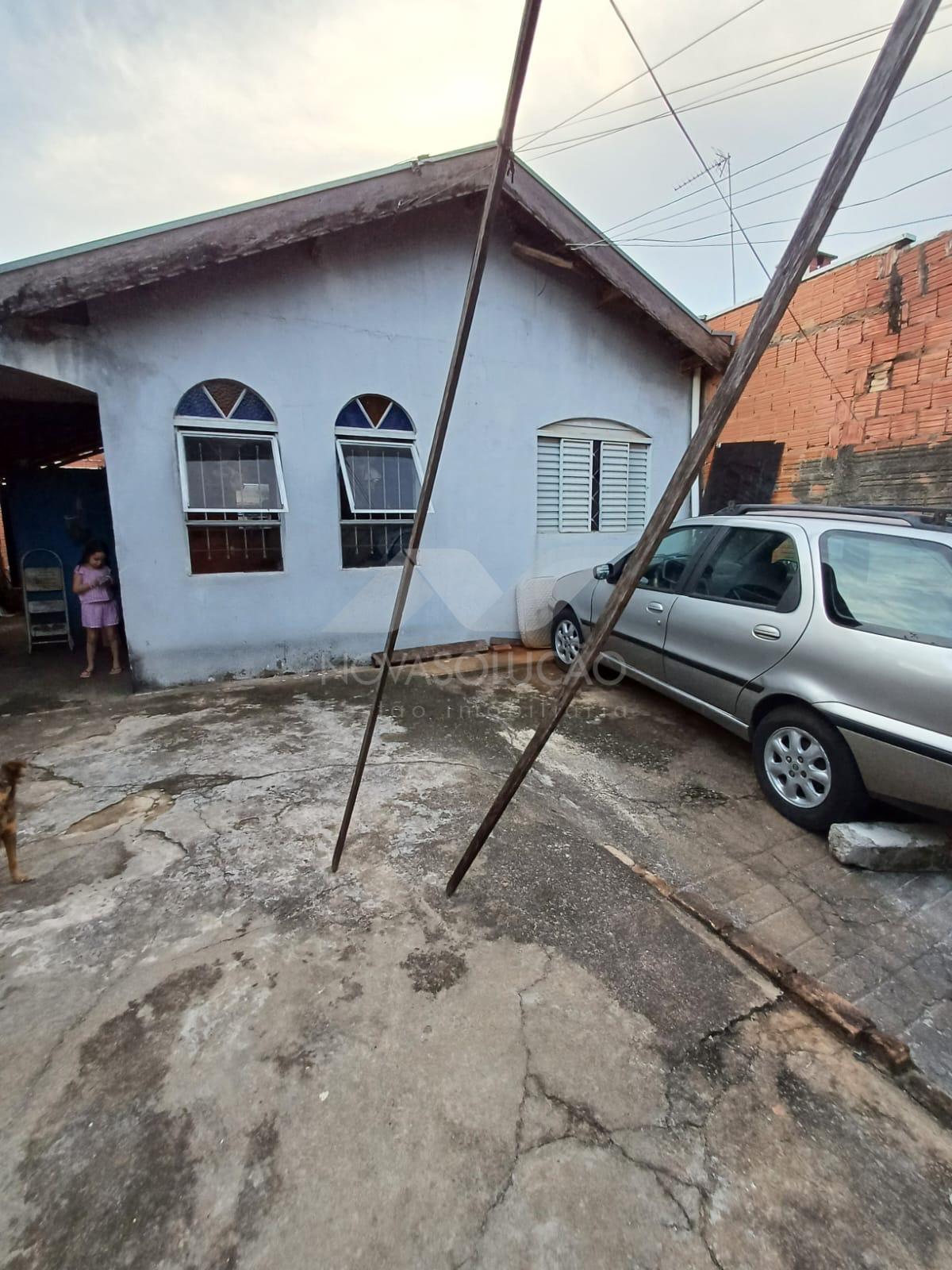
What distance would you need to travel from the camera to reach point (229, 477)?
5.55 m

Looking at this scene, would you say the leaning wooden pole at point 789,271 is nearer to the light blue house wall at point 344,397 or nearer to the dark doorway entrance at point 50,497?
the light blue house wall at point 344,397

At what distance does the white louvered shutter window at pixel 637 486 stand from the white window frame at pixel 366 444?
3088 mm

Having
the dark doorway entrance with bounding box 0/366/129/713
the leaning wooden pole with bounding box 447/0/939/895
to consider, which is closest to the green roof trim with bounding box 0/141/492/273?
the dark doorway entrance with bounding box 0/366/129/713

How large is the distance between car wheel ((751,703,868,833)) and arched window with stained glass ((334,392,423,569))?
4.30 m

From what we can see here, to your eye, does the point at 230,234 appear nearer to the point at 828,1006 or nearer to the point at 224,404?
the point at 224,404

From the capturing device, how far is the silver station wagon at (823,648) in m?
2.73

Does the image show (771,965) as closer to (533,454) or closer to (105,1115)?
(105,1115)

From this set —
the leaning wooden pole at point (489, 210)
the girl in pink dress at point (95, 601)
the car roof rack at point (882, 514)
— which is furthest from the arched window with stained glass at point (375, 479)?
the leaning wooden pole at point (489, 210)

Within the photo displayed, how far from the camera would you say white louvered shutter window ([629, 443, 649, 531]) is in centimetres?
778

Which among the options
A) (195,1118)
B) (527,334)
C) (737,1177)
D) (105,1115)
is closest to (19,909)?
(105,1115)

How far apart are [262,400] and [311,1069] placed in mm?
5505

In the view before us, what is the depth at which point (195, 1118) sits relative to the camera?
164 cm

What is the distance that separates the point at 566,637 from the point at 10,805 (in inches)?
188

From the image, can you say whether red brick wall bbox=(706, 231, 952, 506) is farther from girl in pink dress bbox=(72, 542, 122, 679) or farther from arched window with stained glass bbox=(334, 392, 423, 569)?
girl in pink dress bbox=(72, 542, 122, 679)
